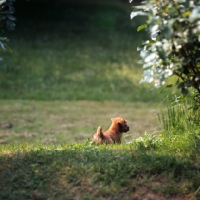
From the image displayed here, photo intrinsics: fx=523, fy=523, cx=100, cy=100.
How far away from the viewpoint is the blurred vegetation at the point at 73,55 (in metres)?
14.7

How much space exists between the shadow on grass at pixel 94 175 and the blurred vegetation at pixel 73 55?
8.77 meters

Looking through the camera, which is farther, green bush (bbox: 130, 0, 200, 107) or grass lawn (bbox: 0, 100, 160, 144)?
grass lawn (bbox: 0, 100, 160, 144)

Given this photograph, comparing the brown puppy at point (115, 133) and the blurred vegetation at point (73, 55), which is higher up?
the blurred vegetation at point (73, 55)

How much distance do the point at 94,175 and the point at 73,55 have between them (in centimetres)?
1288

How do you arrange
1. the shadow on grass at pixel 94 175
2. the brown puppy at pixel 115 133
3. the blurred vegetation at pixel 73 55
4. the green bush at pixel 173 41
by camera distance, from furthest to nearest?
the blurred vegetation at pixel 73 55 < the brown puppy at pixel 115 133 < the shadow on grass at pixel 94 175 < the green bush at pixel 173 41

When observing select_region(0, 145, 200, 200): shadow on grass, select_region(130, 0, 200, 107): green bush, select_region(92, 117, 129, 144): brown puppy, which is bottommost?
select_region(0, 145, 200, 200): shadow on grass

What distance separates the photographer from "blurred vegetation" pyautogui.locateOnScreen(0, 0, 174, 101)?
14734 mm

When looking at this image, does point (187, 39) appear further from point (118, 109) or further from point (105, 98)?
point (105, 98)

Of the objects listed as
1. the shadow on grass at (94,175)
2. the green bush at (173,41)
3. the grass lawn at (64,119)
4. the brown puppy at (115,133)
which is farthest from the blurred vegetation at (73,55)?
the green bush at (173,41)

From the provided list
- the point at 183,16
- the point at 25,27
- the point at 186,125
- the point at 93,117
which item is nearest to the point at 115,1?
the point at 25,27

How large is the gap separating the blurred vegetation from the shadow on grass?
345 inches

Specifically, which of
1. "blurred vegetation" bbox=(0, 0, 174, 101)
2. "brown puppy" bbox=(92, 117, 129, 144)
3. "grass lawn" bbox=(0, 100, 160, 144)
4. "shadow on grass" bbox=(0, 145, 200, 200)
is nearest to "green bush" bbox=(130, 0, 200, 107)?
"shadow on grass" bbox=(0, 145, 200, 200)

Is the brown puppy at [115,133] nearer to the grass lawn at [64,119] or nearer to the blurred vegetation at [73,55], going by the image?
the grass lawn at [64,119]

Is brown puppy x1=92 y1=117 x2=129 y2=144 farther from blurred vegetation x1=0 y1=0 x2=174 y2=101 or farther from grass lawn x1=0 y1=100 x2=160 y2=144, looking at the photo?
blurred vegetation x1=0 y1=0 x2=174 y2=101
